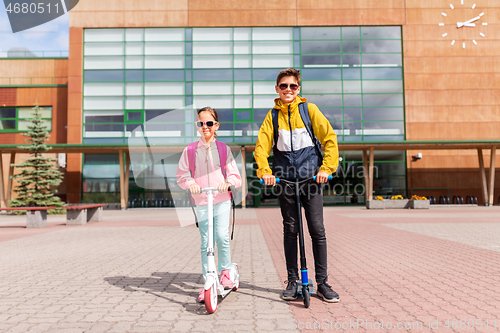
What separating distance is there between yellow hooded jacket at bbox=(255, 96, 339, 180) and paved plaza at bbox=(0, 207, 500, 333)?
3.84ft

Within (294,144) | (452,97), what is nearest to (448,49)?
(452,97)

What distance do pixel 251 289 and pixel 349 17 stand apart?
84.1 feet

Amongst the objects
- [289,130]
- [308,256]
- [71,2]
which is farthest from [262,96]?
[289,130]

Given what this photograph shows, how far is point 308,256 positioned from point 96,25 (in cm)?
2535

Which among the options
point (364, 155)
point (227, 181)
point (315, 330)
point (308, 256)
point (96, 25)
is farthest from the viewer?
point (96, 25)

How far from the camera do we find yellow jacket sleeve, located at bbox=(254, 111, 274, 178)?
362 centimetres

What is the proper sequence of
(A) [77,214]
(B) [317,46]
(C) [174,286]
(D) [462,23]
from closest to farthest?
(C) [174,286]
(A) [77,214]
(B) [317,46]
(D) [462,23]

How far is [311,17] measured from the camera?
26.2 metres

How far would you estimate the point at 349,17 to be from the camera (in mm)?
26250

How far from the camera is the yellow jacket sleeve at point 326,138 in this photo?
11.7ft

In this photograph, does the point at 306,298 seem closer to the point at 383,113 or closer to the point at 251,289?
the point at 251,289

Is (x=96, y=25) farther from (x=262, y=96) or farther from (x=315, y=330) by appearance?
(x=315, y=330)

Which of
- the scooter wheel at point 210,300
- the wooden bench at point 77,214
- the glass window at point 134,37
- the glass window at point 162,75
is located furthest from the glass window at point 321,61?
the scooter wheel at point 210,300

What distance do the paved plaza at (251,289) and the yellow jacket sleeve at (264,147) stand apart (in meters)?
1.06
